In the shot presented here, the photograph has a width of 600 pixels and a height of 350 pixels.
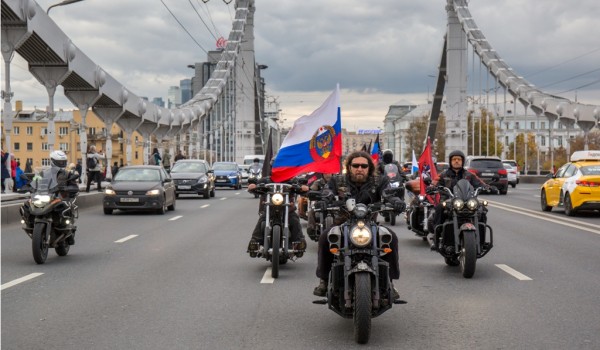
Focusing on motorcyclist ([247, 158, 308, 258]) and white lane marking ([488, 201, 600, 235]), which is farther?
white lane marking ([488, 201, 600, 235])

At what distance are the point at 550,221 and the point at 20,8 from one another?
57.3ft

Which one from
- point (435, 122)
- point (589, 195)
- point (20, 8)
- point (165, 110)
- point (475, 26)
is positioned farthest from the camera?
point (435, 122)

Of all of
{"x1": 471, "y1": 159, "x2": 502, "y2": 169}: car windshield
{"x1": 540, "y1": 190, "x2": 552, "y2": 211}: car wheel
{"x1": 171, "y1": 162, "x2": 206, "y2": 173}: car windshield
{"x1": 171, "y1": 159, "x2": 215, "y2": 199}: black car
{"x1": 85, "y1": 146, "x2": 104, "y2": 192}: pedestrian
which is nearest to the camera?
{"x1": 540, "y1": 190, "x2": 552, "y2": 211}: car wheel

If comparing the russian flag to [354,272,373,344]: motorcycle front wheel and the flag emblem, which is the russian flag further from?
[354,272,373,344]: motorcycle front wheel

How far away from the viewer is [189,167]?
36031mm

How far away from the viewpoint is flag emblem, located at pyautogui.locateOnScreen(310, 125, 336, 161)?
9.34m

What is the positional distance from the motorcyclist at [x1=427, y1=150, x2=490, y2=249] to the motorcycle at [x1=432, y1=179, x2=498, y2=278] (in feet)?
0.62

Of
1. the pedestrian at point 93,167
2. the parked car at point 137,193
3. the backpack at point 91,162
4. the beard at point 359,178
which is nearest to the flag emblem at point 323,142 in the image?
the beard at point 359,178

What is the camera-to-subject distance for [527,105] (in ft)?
244

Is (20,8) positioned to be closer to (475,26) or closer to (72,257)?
(72,257)

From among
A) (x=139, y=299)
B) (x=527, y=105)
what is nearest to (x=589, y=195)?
(x=139, y=299)

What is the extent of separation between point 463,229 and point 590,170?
44.6 feet

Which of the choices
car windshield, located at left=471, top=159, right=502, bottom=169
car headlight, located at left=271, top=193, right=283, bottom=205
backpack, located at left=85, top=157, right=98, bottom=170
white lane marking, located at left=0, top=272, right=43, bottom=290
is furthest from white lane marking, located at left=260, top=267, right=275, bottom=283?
car windshield, located at left=471, top=159, right=502, bottom=169

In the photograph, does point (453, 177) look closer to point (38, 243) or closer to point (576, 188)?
point (38, 243)
